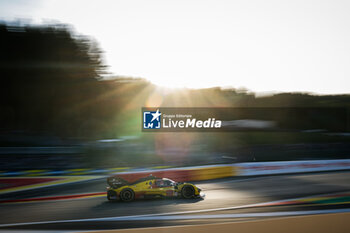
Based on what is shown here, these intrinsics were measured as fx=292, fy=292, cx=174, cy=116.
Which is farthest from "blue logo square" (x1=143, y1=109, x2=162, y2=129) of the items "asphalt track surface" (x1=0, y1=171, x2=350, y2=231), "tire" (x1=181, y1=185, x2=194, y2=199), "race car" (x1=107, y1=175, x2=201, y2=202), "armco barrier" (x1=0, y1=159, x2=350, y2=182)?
"tire" (x1=181, y1=185, x2=194, y2=199)

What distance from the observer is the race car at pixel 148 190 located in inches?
346

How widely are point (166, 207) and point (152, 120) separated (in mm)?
5068

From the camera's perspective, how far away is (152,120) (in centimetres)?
1242

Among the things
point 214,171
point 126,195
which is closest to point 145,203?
point 126,195

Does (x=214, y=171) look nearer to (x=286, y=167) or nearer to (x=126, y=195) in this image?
(x=286, y=167)

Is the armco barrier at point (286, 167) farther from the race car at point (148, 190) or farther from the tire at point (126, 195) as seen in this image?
the tire at point (126, 195)

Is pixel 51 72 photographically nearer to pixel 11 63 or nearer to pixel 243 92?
pixel 11 63

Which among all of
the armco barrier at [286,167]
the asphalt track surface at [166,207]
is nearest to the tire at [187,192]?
the asphalt track surface at [166,207]

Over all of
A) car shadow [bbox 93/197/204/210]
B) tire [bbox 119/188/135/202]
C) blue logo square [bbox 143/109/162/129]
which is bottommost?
car shadow [bbox 93/197/204/210]

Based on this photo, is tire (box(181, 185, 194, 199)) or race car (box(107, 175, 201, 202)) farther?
tire (box(181, 185, 194, 199))

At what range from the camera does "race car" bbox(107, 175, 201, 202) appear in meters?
8.78

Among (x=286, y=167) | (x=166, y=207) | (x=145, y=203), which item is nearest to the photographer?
(x=166, y=207)

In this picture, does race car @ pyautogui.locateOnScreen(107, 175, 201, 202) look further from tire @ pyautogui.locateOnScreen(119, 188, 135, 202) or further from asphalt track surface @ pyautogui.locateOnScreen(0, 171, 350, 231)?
asphalt track surface @ pyautogui.locateOnScreen(0, 171, 350, 231)

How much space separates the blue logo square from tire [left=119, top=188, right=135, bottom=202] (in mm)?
3754
